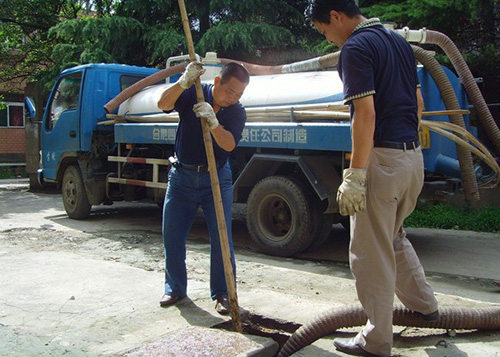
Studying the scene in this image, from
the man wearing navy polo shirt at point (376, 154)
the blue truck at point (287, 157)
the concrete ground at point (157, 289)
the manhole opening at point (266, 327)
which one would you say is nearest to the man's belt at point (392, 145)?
the man wearing navy polo shirt at point (376, 154)

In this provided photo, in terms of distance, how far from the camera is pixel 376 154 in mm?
2963

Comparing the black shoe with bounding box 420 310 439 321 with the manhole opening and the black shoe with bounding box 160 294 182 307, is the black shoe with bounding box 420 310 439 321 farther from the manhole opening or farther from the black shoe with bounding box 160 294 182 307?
the black shoe with bounding box 160 294 182 307

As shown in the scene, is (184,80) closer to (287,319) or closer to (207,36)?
(287,319)

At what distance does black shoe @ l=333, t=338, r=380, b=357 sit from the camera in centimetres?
303

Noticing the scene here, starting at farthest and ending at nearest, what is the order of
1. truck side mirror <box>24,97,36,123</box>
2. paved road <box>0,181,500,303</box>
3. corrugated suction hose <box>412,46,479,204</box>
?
truck side mirror <box>24,97,36,123</box> → corrugated suction hose <box>412,46,479,204</box> → paved road <box>0,181,500,303</box>

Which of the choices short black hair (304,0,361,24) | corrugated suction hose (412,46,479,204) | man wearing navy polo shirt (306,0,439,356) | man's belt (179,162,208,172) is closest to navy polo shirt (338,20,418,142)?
man wearing navy polo shirt (306,0,439,356)

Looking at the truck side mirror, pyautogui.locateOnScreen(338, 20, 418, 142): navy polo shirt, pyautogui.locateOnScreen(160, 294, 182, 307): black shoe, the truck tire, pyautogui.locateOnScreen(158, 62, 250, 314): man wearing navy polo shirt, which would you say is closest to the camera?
pyautogui.locateOnScreen(338, 20, 418, 142): navy polo shirt

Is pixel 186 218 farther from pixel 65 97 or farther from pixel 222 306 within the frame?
pixel 65 97

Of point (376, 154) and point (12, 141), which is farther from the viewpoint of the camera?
point (12, 141)

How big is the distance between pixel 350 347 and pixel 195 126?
72.3 inches

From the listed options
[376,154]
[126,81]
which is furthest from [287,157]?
[126,81]

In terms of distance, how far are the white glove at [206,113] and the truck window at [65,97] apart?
596 cm

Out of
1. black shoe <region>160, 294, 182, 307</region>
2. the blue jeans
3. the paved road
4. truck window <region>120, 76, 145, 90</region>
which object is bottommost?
the paved road

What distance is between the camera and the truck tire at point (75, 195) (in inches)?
358
